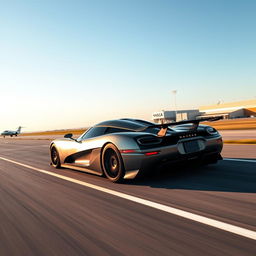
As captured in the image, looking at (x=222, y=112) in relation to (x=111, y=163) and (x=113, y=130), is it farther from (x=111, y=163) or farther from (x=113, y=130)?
Answer: (x=111, y=163)

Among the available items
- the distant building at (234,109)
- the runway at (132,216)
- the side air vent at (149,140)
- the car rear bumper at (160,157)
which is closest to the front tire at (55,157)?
the runway at (132,216)

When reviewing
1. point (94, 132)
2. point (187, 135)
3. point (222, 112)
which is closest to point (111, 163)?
point (94, 132)

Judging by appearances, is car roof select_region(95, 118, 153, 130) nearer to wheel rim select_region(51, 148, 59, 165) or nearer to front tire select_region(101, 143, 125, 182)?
front tire select_region(101, 143, 125, 182)

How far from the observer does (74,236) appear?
261 centimetres

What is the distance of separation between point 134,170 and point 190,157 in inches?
38.9

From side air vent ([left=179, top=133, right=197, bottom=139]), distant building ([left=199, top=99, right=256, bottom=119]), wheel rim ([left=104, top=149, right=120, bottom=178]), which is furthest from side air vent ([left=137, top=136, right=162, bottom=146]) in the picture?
distant building ([left=199, top=99, right=256, bottom=119])

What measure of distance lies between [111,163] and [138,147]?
32.0 inches

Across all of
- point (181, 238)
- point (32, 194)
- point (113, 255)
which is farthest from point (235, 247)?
point (32, 194)

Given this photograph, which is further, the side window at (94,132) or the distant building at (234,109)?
the distant building at (234,109)

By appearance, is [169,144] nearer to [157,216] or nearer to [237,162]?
[157,216]

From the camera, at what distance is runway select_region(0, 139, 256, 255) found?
2.28 metres

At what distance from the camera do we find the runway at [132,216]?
7.47ft

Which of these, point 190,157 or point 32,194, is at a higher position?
point 190,157

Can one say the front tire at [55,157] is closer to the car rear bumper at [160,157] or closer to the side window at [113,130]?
the side window at [113,130]
